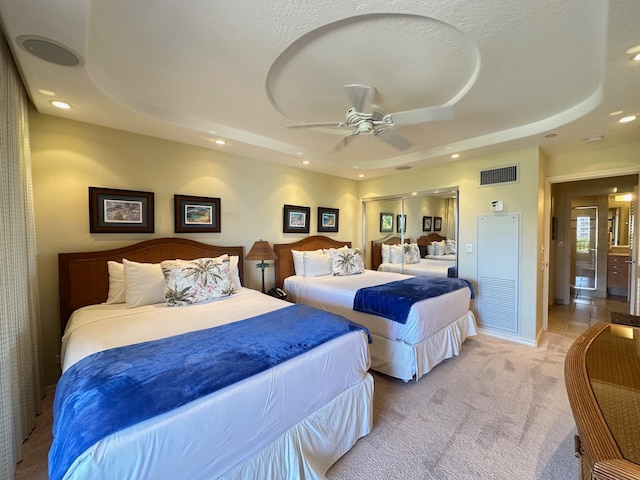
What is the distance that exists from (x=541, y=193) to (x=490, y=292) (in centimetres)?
149

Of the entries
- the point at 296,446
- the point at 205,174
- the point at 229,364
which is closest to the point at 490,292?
the point at 296,446

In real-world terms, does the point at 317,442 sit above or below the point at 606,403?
below

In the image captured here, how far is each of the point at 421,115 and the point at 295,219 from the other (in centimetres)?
274

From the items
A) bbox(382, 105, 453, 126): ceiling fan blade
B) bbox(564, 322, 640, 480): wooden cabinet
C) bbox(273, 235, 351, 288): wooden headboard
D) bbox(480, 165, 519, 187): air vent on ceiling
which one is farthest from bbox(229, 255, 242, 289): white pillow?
bbox(480, 165, 519, 187): air vent on ceiling

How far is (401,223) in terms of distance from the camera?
4984mm

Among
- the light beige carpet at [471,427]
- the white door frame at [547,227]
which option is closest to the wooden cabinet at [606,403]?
the light beige carpet at [471,427]

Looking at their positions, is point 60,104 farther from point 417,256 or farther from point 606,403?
point 417,256

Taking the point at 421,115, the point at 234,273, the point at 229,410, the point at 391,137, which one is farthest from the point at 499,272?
the point at 229,410

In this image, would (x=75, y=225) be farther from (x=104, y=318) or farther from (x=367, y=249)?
(x=367, y=249)

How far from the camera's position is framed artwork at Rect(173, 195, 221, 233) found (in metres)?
3.27

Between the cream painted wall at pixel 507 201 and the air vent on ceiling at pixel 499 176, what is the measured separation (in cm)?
6

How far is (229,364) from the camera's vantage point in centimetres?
137

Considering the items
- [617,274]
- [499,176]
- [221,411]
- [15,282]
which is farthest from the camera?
[617,274]

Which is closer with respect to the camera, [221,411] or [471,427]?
[221,411]
